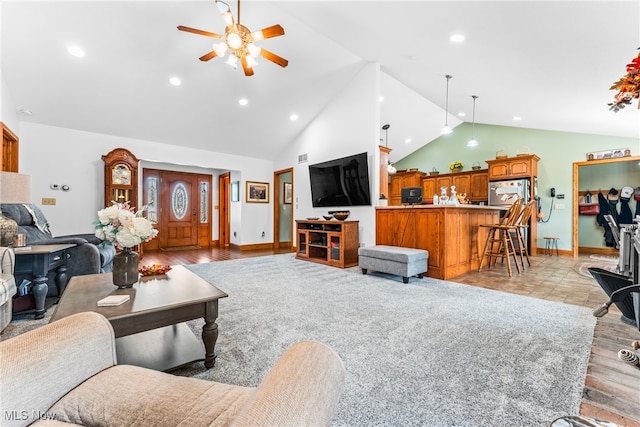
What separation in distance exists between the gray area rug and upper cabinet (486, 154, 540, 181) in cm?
440

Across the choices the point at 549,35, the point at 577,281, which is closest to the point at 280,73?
the point at 549,35

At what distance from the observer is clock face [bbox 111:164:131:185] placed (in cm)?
502

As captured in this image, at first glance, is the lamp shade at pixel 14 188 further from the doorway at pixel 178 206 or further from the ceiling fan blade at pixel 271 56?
the doorway at pixel 178 206

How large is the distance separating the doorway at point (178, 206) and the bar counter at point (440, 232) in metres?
5.18

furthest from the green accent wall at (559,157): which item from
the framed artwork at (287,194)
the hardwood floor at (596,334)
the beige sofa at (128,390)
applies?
the beige sofa at (128,390)

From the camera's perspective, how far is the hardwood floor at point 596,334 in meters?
1.26

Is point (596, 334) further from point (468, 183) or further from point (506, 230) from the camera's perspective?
point (468, 183)

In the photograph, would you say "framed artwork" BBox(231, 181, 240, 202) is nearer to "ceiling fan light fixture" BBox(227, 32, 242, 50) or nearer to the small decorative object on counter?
"ceiling fan light fixture" BBox(227, 32, 242, 50)

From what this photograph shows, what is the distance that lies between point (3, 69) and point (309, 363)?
565 centimetres

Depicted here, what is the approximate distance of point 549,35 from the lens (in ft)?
8.82

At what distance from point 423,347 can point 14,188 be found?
3.60m

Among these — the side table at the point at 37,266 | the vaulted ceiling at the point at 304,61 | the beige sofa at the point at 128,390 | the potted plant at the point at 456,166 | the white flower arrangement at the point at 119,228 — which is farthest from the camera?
the potted plant at the point at 456,166

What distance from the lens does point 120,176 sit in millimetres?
5082

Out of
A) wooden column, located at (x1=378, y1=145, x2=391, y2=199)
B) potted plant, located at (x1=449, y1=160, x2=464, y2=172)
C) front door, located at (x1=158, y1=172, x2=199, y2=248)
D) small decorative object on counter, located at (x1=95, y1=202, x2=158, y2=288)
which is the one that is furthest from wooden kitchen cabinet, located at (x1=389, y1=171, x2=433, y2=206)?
small decorative object on counter, located at (x1=95, y1=202, x2=158, y2=288)
